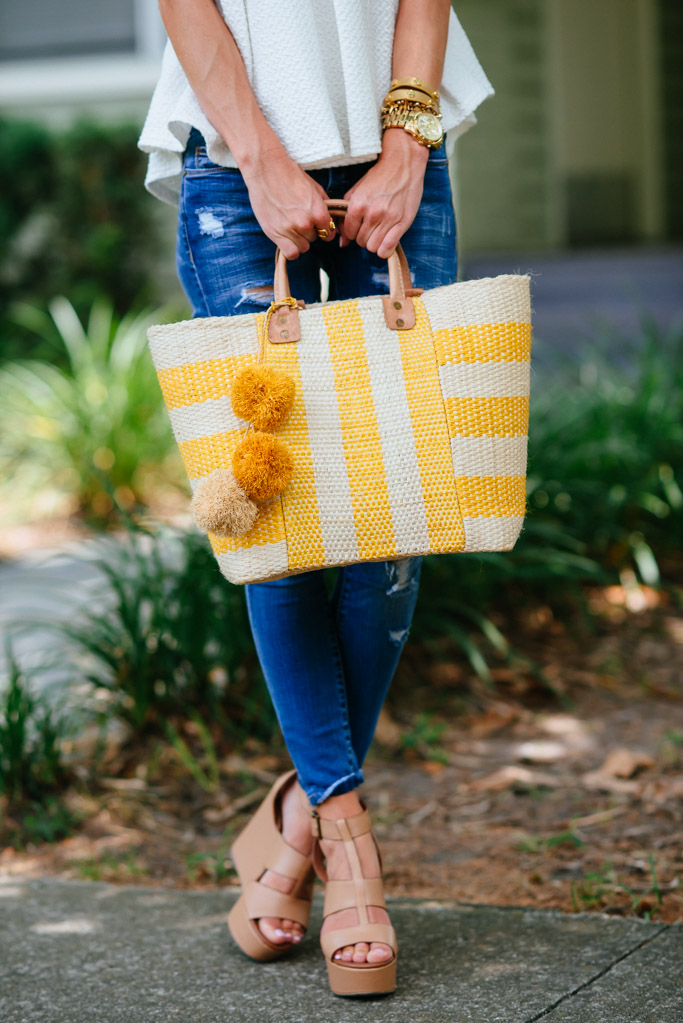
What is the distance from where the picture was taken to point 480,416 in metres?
1.55

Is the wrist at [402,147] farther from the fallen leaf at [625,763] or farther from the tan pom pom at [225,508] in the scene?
the fallen leaf at [625,763]

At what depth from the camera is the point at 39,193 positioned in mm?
6641

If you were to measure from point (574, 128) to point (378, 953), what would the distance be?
11112 mm

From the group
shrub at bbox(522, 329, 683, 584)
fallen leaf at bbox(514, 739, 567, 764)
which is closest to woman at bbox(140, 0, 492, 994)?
fallen leaf at bbox(514, 739, 567, 764)

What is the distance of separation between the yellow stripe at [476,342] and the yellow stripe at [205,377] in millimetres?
268

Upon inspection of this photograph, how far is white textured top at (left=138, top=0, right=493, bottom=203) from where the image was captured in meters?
1.60

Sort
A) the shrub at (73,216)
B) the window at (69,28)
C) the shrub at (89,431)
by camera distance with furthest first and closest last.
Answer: the window at (69,28), the shrub at (73,216), the shrub at (89,431)

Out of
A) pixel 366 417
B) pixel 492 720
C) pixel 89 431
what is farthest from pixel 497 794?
pixel 89 431

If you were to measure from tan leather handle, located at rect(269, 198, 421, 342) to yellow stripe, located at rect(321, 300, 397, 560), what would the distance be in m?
0.05

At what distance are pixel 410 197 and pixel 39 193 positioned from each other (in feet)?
18.3

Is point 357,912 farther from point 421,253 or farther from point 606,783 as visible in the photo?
point 606,783

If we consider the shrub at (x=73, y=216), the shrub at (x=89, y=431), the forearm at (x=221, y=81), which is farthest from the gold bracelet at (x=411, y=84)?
the shrub at (x=73, y=216)

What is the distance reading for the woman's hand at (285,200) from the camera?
1.57 m

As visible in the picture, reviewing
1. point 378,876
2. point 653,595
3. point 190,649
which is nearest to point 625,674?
point 653,595
